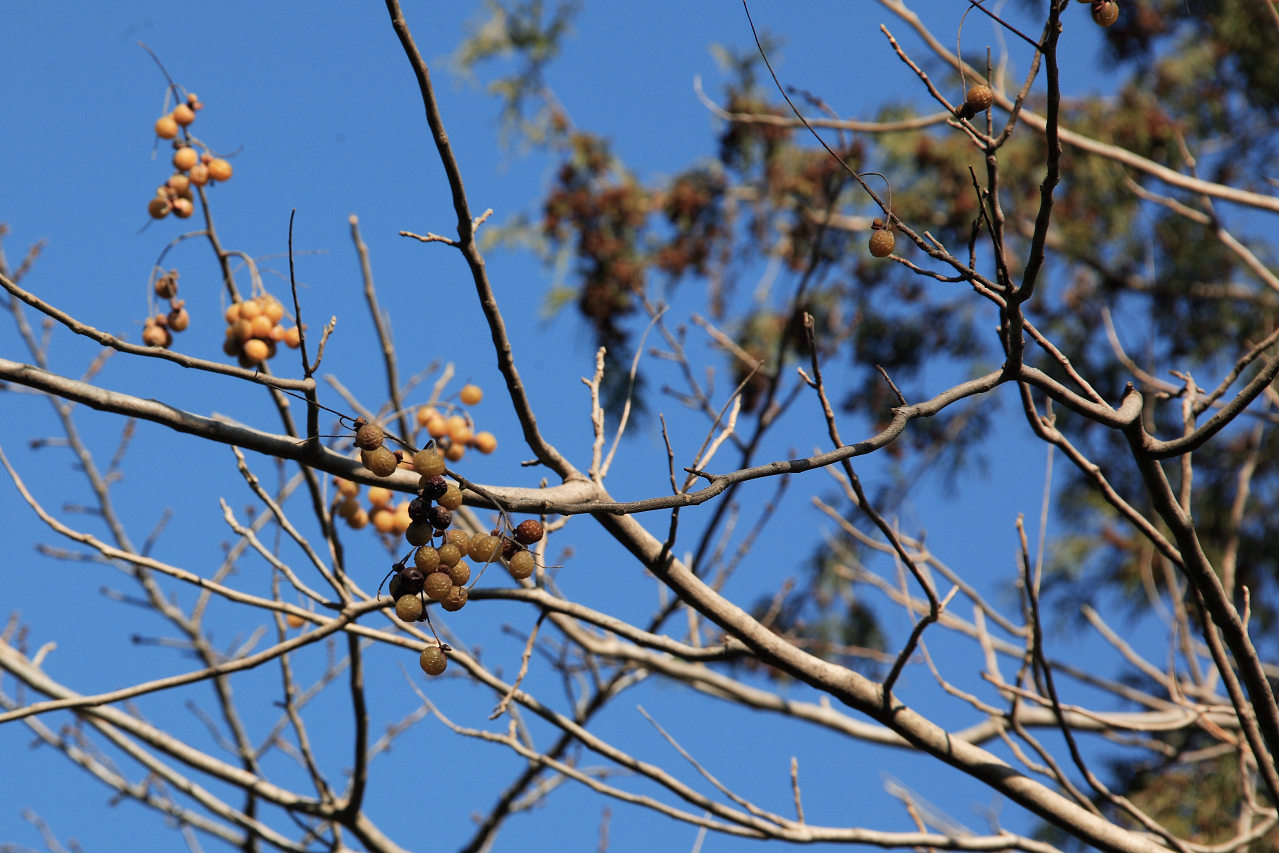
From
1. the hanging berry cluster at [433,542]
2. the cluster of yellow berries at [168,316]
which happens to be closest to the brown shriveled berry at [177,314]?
the cluster of yellow berries at [168,316]

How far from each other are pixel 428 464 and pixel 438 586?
157 millimetres

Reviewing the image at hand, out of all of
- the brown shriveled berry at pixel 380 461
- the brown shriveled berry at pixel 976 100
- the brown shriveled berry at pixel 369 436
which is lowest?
the brown shriveled berry at pixel 380 461

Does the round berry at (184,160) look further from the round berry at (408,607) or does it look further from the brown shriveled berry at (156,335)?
the round berry at (408,607)

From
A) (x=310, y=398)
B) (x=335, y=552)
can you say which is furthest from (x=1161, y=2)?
(x=310, y=398)

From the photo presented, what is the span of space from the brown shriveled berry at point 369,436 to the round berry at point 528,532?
8.5 inches

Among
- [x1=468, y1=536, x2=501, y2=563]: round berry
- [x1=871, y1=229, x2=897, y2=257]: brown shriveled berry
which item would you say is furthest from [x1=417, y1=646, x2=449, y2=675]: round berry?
[x1=871, y1=229, x2=897, y2=257]: brown shriveled berry

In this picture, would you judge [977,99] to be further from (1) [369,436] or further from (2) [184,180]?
(2) [184,180]

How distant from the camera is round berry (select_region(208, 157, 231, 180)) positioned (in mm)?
2736

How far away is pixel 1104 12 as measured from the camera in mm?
1748

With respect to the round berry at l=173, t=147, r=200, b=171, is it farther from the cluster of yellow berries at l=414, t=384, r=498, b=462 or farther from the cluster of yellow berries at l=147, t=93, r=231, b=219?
the cluster of yellow berries at l=414, t=384, r=498, b=462

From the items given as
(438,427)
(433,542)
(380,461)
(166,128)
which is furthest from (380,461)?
(166,128)

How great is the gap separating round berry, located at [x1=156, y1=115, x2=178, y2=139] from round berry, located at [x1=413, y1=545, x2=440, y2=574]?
1946 millimetres

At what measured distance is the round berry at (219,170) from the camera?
8.98ft

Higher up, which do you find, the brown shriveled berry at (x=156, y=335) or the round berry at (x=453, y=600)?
the brown shriveled berry at (x=156, y=335)
